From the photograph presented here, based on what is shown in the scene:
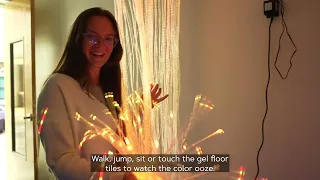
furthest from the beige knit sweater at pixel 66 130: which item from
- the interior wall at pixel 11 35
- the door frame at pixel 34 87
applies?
the interior wall at pixel 11 35

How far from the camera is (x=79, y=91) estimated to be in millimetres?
834

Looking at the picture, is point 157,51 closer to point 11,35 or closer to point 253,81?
point 253,81

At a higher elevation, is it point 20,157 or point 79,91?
point 79,91

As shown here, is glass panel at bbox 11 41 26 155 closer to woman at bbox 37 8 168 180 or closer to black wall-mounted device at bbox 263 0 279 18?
woman at bbox 37 8 168 180

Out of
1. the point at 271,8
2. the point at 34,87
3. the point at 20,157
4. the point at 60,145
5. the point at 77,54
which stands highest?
the point at 271,8

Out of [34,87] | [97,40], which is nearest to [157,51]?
[97,40]

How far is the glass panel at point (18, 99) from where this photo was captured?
2.48 m

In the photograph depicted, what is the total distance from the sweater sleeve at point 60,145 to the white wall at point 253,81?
3.45ft

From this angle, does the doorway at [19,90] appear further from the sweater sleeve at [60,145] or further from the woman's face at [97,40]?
the sweater sleeve at [60,145]

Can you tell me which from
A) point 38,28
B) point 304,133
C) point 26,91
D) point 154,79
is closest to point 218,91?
point 154,79

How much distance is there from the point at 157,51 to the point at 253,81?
22.0 inches

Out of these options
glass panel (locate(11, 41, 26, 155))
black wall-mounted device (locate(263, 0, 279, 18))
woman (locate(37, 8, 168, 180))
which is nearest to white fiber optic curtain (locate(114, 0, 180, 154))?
black wall-mounted device (locate(263, 0, 279, 18))

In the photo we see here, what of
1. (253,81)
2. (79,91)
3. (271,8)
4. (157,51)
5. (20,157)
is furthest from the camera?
(20,157)

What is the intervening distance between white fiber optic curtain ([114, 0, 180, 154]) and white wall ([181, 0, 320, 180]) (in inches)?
3.3
